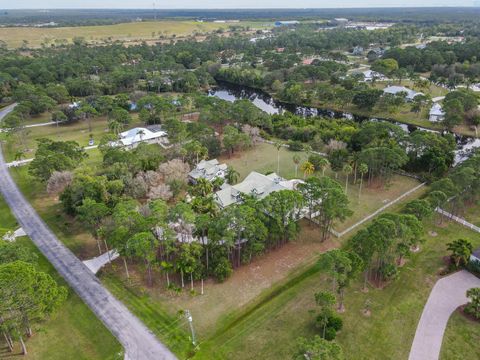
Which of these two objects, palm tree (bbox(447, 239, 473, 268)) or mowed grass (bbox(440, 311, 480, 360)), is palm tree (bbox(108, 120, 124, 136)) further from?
mowed grass (bbox(440, 311, 480, 360))

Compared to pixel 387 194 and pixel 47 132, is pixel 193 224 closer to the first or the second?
pixel 387 194

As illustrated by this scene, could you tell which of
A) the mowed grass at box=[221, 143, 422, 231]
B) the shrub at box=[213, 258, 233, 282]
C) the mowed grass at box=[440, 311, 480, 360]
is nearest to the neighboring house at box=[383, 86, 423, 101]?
the mowed grass at box=[221, 143, 422, 231]

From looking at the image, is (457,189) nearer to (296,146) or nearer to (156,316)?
(296,146)

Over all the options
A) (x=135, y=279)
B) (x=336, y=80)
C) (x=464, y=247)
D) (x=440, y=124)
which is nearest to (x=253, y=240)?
(x=135, y=279)

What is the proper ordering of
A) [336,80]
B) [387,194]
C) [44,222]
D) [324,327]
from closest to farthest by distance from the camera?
[324,327], [44,222], [387,194], [336,80]

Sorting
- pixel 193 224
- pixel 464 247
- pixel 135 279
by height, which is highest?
pixel 193 224
